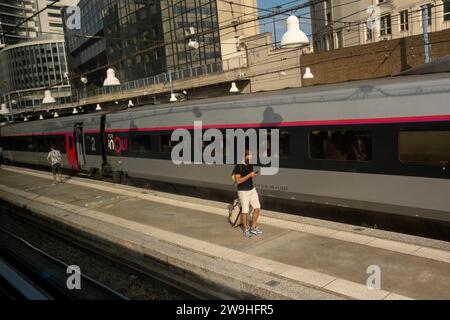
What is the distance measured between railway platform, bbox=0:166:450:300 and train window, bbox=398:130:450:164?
5.05 feet

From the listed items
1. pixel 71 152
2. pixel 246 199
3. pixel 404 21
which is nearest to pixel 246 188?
pixel 246 199

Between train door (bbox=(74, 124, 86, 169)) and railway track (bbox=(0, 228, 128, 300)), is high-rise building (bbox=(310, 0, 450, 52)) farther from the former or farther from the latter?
railway track (bbox=(0, 228, 128, 300))

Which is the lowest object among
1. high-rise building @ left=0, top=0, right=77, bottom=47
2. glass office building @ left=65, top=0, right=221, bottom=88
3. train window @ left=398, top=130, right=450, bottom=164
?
train window @ left=398, top=130, right=450, bottom=164

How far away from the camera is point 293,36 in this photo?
10703 millimetres

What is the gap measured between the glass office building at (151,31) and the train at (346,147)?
71.7 ft

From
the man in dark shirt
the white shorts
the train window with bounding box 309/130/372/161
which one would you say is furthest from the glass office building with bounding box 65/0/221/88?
the white shorts

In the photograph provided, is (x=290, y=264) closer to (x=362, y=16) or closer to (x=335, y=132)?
(x=335, y=132)

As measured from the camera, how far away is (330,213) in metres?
11.3

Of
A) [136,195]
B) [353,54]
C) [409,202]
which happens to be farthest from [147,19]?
[409,202]

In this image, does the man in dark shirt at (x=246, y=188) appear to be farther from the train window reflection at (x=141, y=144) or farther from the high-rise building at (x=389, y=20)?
the high-rise building at (x=389, y=20)

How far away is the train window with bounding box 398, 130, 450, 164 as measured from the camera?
27.4 feet

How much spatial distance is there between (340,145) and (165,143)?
7.37 m

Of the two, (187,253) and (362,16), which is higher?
(362,16)
